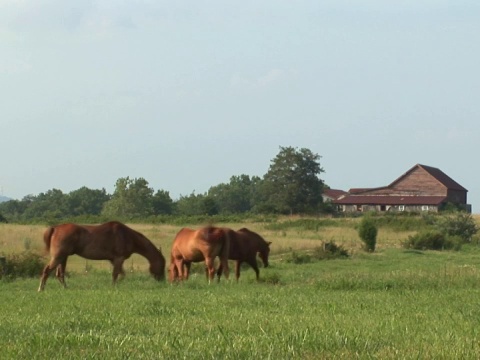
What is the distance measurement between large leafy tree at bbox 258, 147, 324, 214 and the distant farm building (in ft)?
16.7

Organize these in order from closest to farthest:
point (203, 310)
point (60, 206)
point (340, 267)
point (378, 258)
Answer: point (203, 310)
point (340, 267)
point (378, 258)
point (60, 206)

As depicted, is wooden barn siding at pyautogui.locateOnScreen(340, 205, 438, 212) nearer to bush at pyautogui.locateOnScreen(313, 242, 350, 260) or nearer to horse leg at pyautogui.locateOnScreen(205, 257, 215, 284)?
bush at pyautogui.locateOnScreen(313, 242, 350, 260)

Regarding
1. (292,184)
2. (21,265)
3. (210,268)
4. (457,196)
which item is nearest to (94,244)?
(210,268)

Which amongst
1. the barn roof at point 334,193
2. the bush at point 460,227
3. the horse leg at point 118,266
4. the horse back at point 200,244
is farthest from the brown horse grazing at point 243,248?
the barn roof at point 334,193

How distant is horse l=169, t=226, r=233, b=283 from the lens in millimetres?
21156

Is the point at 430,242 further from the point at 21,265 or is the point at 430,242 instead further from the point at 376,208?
the point at 376,208

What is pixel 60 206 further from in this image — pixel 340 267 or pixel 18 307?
pixel 18 307

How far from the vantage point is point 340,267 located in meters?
27.2

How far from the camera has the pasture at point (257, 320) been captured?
7.13 m

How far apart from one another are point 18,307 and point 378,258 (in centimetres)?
2068

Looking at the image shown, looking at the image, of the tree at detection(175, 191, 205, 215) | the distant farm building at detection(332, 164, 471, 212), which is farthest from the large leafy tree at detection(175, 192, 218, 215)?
the distant farm building at detection(332, 164, 471, 212)

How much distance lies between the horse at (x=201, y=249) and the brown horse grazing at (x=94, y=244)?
108 centimetres

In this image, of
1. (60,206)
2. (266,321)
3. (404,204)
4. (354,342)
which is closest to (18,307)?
(266,321)

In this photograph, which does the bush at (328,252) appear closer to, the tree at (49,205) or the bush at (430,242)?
the bush at (430,242)
